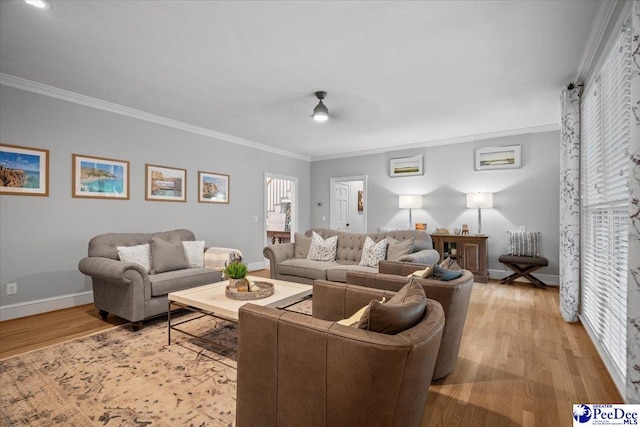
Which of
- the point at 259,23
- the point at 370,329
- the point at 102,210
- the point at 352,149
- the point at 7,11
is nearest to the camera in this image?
the point at 370,329

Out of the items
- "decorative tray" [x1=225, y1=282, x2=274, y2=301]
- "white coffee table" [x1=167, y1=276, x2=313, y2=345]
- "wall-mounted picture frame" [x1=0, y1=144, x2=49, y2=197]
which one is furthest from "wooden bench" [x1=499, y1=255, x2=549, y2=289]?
→ "wall-mounted picture frame" [x1=0, y1=144, x2=49, y2=197]

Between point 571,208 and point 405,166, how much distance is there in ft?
11.1

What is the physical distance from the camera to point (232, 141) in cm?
584

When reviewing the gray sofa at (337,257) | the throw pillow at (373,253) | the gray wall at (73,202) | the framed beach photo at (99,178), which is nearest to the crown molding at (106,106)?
the gray wall at (73,202)

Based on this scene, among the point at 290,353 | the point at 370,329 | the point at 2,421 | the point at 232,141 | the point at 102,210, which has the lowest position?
the point at 2,421

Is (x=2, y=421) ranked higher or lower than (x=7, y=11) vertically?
lower

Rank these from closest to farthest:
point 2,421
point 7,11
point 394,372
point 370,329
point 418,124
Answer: point 394,372 → point 370,329 → point 2,421 → point 7,11 → point 418,124

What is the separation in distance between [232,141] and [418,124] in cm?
334

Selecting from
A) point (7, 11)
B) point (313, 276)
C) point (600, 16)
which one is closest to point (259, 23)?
point (7, 11)

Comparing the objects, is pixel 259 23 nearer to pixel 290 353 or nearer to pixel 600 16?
pixel 290 353

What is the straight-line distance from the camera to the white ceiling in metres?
2.28

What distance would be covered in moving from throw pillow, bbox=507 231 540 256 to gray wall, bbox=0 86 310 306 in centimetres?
506

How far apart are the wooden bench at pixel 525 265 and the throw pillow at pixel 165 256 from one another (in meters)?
4.80

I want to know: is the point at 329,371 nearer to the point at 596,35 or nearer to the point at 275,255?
the point at 596,35
